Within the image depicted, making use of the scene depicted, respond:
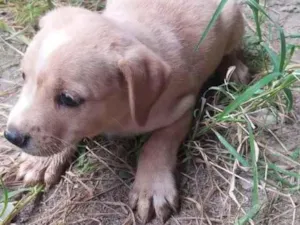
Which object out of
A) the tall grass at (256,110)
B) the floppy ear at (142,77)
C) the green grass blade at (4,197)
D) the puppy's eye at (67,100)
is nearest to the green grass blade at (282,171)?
the tall grass at (256,110)

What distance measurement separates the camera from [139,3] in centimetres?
331

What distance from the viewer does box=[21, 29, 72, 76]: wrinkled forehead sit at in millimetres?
2670

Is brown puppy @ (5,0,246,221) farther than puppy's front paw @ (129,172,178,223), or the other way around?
puppy's front paw @ (129,172,178,223)

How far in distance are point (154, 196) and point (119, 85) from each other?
0.59m

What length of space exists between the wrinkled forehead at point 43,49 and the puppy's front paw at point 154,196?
2.50 feet

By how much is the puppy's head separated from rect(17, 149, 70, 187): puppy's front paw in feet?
1.32

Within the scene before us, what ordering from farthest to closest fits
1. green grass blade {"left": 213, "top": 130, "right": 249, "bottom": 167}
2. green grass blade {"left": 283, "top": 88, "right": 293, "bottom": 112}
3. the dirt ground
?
green grass blade {"left": 283, "top": 88, "right": 293, "bottom": 112}, the dirt ground, green grass blade {"left": 213, "top": 130, "right": 249, "bottom": 167}

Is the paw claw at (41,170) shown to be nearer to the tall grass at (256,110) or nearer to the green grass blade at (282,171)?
the tall grass at (256,110)

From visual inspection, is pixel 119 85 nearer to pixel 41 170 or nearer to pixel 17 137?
pixel 17 137

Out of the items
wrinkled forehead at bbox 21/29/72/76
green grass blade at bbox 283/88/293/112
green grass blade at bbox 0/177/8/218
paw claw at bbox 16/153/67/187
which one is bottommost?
paw claw at bbox 16/153/67/187

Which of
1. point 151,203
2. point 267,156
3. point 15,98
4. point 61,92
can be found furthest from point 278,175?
point 15,98

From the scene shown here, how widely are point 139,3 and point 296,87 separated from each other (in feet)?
3.24

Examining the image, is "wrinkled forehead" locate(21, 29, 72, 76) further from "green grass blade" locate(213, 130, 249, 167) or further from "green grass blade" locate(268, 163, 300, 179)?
"green grass blade" locate(268, 163, 300, 179)

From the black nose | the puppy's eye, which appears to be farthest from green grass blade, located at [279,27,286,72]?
the black nose
